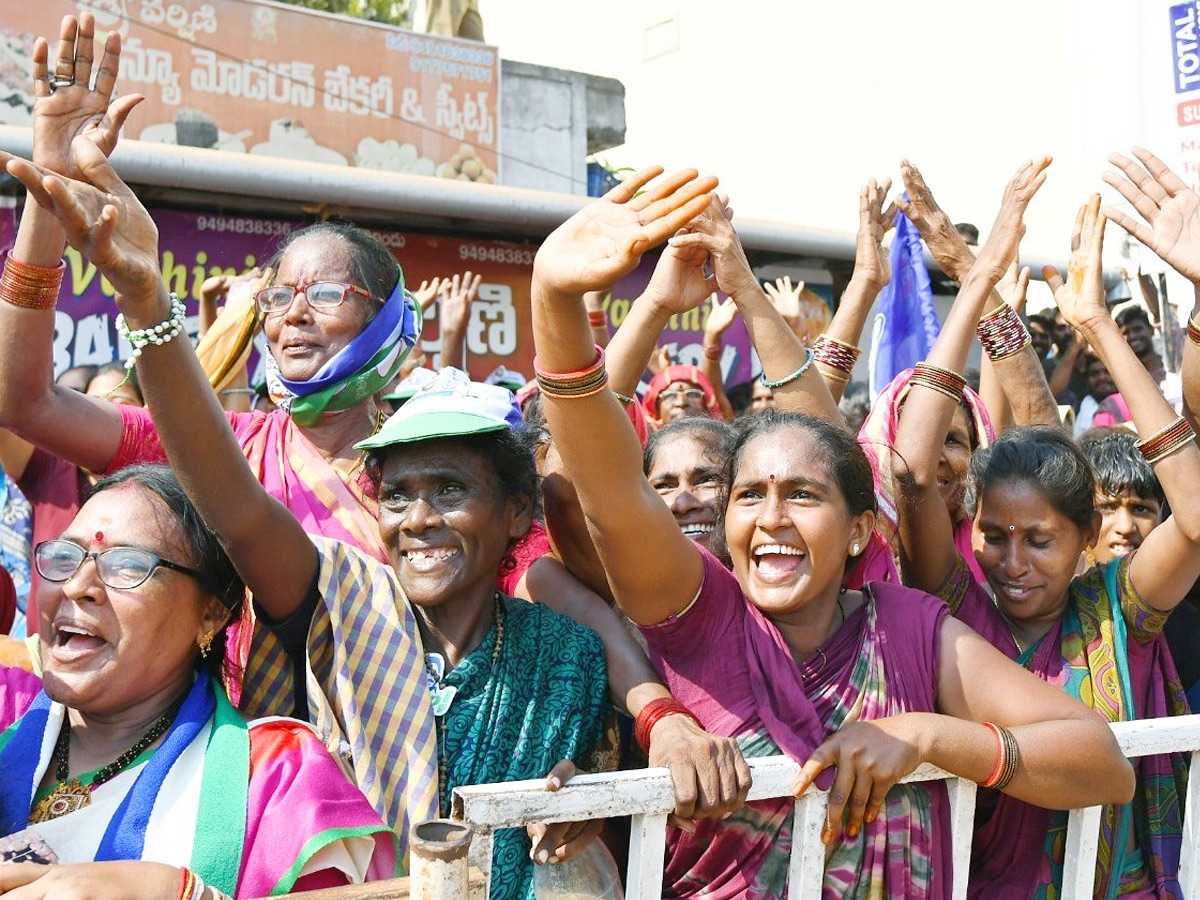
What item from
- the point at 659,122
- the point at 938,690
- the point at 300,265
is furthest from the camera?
the point at 659,122

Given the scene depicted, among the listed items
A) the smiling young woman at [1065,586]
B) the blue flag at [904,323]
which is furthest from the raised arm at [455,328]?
the smiling young woman at [1065,586]

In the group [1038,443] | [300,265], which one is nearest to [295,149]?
[300,265]

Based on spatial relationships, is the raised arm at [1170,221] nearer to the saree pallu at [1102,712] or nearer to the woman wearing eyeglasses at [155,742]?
the saree pallu at [1102,712]

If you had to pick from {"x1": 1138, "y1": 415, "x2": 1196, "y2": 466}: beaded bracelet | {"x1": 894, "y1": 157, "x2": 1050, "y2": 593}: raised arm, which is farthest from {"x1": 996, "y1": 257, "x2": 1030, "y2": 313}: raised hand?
{"x1": 1138, "y1": 415, "x2": 1196, "y2": 466}: beaded bracelet

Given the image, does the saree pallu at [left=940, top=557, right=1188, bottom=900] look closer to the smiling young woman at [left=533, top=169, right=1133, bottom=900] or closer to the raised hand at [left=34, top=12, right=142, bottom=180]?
the smiling young woman at [left=533, top=169, right=1133, bottom=900]

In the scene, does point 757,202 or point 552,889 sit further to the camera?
point 757,202

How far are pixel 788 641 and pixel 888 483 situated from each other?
2.21 feet

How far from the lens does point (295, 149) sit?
9.11 m

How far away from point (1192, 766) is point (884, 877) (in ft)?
2.17

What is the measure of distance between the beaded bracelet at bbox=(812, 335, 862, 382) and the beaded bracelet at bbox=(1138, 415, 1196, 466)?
836mm

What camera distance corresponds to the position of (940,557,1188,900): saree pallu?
232cm

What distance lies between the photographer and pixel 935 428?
286 centimetres

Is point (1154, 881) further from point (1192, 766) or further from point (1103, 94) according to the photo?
point (1103, 94)

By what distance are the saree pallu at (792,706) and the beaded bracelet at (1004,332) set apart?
1.45 metres
